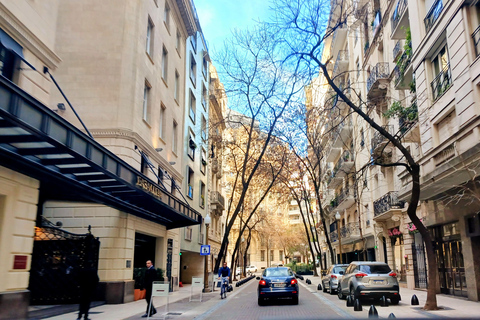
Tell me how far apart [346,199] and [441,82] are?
2122 cm

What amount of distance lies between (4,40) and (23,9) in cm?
143

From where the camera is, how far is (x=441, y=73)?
17.3 metres

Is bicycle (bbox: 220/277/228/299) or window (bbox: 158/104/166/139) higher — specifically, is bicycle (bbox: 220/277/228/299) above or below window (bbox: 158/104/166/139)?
below

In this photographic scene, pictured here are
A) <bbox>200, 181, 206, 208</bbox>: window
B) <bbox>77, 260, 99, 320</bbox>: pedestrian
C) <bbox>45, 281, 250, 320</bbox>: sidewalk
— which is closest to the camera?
<bbox>77, 260, 99, 320</bbox>: pedestrian

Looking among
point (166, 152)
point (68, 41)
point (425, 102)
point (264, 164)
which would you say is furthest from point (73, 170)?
point (264, 164)

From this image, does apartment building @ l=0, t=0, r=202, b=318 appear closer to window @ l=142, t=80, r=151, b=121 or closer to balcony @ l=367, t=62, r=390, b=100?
window @ l=142, t=80, r=151, b=121

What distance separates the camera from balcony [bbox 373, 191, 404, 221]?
2506 cm

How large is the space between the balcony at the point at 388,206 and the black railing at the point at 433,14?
1033 centimetres

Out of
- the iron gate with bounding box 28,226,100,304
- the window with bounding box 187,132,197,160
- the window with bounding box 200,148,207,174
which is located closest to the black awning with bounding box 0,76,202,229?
the iron gate with bounding box 28,226,100,304

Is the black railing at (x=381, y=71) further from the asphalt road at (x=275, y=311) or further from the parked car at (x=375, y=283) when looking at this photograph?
the asphalt road at (x=275, y=311)

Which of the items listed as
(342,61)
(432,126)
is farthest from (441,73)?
(342,61)

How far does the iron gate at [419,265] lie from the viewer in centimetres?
2239

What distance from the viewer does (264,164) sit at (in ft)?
114

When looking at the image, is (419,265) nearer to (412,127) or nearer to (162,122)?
(412,127)
